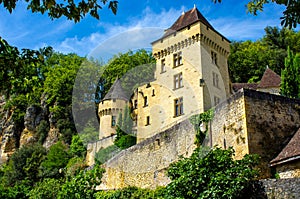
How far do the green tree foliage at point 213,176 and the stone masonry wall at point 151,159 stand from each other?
196 inches

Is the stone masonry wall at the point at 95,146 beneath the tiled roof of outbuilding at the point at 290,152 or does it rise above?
above

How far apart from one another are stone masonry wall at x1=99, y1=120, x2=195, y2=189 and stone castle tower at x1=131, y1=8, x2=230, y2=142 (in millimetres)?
4346

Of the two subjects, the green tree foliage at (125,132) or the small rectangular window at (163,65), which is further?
the green tree foliage at (125,132)

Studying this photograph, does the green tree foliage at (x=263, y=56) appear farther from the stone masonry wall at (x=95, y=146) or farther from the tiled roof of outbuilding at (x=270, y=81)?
the stone masonry wall at (x=95, y=146)

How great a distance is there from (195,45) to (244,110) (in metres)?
13.2

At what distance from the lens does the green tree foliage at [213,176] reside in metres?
11.6

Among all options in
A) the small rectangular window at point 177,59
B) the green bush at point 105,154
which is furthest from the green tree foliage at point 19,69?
the green bush at point 105,154

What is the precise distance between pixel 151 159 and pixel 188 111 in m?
5.90

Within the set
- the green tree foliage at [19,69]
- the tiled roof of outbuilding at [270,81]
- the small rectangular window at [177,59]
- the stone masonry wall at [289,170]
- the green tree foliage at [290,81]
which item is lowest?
the stone masonry wall at [289,170]

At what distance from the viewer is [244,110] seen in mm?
14656

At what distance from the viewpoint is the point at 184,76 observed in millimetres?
27172

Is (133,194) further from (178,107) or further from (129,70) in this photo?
(129,70)

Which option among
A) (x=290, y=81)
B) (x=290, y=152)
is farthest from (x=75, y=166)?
(x=290, y=152)

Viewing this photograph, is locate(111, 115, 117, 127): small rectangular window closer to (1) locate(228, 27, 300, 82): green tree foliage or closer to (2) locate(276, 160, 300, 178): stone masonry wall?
(1) locate(228, 27, 300, 82): green tree foliage
